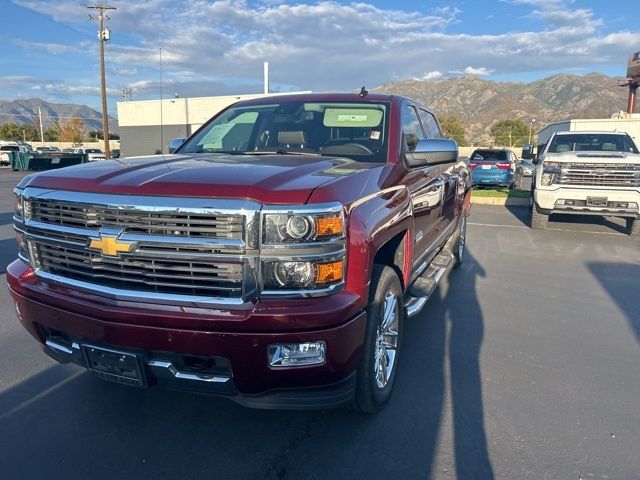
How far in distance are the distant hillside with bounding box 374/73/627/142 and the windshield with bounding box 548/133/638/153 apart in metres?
103

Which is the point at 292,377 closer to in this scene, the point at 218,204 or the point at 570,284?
the point at 218,204

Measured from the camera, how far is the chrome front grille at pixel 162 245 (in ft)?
7.60

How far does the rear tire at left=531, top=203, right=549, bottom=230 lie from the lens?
32.2ft

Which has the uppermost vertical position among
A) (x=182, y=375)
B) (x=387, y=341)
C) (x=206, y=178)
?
(x=206, y=178)

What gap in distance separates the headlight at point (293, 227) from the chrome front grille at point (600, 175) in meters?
8.25

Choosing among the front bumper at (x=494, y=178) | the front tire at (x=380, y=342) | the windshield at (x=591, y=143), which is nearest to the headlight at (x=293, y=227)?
the front tire at (x=380, y=342)

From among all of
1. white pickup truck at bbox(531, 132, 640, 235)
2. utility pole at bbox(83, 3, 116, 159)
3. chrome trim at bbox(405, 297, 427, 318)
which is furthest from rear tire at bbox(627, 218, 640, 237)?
utility pole at bbox(83, 3, 116, 159)

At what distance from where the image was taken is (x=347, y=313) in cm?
243

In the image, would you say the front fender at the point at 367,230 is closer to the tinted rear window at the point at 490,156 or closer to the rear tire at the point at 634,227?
the rear tire at the point at 634,227

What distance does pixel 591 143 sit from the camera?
34.9 ft

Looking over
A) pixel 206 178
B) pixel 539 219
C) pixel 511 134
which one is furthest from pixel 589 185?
pixel 511 134

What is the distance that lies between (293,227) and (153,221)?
67cm

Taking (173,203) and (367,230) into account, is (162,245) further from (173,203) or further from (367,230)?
(367,230)

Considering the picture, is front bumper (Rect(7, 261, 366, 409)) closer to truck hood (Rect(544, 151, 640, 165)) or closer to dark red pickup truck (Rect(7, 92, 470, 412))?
dark red pickup truck (Rect(7, 92, 470, 412))
